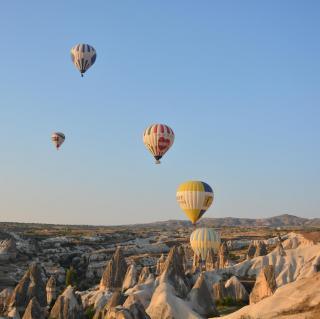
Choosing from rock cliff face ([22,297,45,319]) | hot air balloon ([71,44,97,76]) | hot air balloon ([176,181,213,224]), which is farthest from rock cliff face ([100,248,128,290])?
hot air balloon ([71,44,97,76])

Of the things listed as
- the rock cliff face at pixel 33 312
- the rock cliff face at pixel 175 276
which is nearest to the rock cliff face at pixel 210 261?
the rock cliff face at pixel 175 276

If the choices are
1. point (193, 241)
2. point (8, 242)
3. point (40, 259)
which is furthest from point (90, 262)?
point (193, 241)

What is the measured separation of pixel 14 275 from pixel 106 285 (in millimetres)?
24743

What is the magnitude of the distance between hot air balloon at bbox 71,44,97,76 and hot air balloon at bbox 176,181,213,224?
2343 centimetres

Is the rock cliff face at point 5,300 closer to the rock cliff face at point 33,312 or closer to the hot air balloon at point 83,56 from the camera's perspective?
the rock cliff face at point 33,312

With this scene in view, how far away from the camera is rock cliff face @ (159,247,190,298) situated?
Result: 51.0 meters

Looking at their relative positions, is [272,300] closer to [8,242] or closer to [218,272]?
[218,272]

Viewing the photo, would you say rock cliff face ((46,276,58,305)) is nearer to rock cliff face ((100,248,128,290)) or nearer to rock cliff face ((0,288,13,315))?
rock cliff face ((0,288,13,315))

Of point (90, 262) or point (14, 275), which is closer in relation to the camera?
point (14, 275)

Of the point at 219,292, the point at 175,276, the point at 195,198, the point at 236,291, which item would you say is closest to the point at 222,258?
the point at 195,198

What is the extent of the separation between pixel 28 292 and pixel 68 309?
34.4 ft

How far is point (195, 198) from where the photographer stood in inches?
2461

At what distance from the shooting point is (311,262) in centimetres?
6706

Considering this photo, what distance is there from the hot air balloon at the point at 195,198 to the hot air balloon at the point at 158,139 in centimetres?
530
